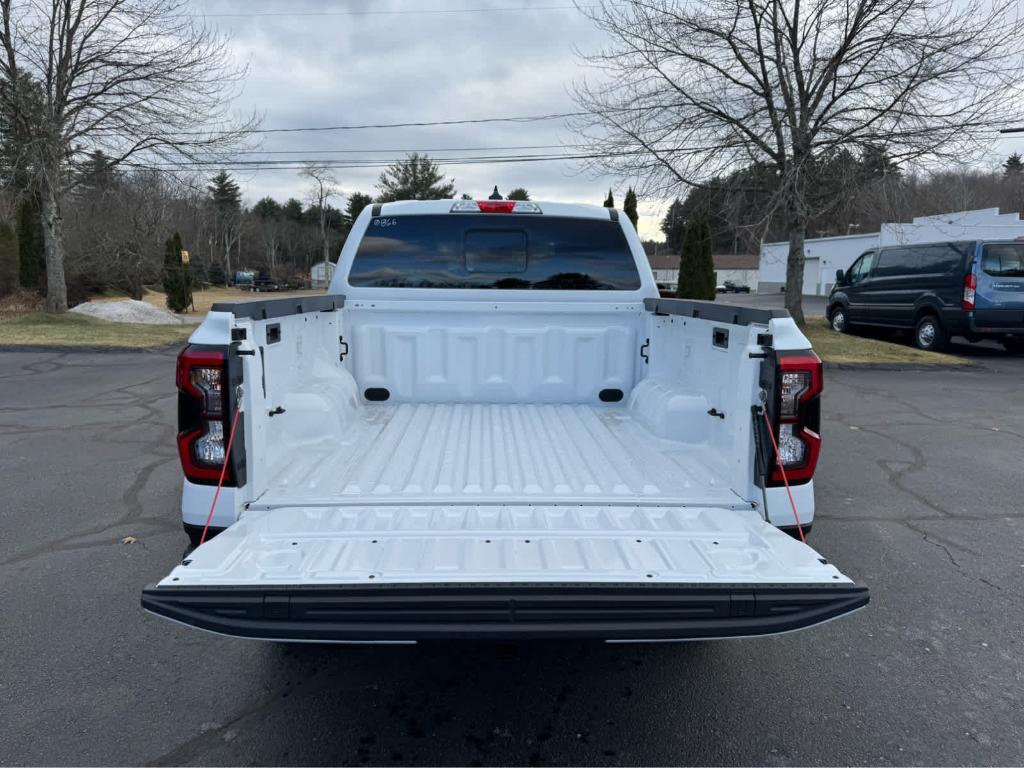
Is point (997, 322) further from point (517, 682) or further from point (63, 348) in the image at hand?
point (63, 348)

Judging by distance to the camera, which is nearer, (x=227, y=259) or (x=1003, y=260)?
(x=1003, y=260)

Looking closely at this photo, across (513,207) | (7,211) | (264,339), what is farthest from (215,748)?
(7,211)

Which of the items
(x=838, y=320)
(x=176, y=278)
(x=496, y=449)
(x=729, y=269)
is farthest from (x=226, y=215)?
(x=496, y=449)

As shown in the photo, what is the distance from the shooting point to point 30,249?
23.7 m

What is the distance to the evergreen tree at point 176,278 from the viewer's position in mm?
26688

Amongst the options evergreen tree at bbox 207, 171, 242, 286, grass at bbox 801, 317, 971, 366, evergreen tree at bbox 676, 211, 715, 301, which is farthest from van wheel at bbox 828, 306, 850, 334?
evergreen tree at bbox 207, 171, 242, 286

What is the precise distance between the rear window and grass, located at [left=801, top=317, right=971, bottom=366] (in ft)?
30.2

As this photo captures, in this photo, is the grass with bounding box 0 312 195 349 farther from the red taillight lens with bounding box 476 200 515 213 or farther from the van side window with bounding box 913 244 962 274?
the van side window with bounding box 913 244 962 274

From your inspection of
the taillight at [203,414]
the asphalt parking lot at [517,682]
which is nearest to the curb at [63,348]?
the asphalt parking lot at [517,682]

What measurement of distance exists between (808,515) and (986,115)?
1444 centimetres

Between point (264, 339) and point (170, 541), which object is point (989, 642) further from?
point (170, 541)

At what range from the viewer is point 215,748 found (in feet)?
8.20

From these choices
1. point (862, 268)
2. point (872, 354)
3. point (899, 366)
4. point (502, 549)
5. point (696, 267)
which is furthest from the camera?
point (696, 267)

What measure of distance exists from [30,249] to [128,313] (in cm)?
580
